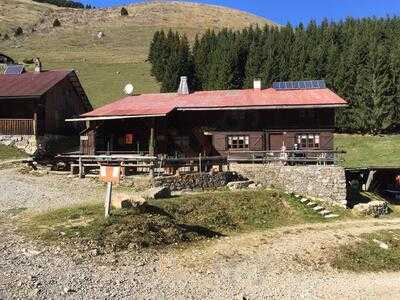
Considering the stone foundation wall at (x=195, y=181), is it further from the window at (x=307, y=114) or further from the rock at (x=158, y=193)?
the window at (x=307, y=114)

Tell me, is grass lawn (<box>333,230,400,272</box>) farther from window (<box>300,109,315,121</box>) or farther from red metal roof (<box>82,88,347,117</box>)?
window (<box>300,109,315,121</box>)

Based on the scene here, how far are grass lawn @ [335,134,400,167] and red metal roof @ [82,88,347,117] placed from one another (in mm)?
12255

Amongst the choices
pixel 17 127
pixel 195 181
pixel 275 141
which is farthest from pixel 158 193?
pixel 17 127

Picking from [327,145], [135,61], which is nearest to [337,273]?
[327,145]

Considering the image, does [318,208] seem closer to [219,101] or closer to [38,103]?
[219,101]

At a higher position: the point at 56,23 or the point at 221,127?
the point at 56,23

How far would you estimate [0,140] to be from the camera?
48875mm

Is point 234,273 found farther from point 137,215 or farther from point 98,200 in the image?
point 98,200

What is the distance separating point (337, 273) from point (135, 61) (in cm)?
7678

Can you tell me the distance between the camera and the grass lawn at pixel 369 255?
78.5 ft

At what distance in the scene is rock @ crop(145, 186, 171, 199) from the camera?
30234 millimetres

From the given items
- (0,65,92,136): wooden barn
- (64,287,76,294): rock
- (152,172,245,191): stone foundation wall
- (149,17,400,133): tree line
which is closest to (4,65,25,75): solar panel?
(0,65,92,136): wooden barn

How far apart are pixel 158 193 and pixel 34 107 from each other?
861 inches

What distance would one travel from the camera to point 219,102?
141ft
